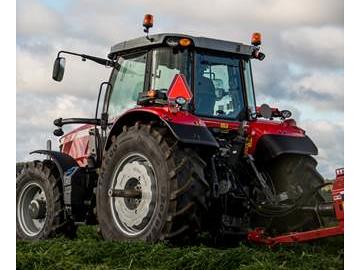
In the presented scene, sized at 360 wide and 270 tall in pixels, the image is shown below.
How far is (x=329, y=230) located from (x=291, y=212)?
2.60 feet

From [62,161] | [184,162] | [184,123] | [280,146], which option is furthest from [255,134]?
[62,161]

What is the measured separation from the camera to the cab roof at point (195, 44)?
625 cm

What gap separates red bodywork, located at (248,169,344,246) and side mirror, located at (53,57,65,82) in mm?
2510

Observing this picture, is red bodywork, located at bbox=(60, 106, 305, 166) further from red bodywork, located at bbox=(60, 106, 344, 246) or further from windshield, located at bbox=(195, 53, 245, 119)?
windshield, located at bbox=(195, 53, 245, 119)

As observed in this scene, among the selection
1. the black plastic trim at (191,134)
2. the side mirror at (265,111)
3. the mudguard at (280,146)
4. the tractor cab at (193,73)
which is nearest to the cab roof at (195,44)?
the tractor cab at (193,73)

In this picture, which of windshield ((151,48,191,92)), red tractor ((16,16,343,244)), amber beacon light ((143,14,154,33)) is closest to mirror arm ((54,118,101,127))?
red tractor ((16,16,343,244))

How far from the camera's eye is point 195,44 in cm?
622

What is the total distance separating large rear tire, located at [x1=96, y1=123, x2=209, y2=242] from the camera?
17.3 feet

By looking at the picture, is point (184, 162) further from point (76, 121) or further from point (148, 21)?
point (76, 121)

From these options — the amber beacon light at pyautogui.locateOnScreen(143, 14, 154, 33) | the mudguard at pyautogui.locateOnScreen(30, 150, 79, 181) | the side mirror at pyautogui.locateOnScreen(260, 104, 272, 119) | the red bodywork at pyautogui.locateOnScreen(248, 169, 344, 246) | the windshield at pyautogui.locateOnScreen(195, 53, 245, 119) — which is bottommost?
the red bodywork at pyautogui.locateOnScreen(248, 169, 344, 246)

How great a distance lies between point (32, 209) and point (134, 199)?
2.16m

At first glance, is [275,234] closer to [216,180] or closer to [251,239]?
[251,239]

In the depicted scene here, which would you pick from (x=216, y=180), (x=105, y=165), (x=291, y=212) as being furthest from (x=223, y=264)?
(x=105, y=165)

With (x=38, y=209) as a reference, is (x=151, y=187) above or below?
above
